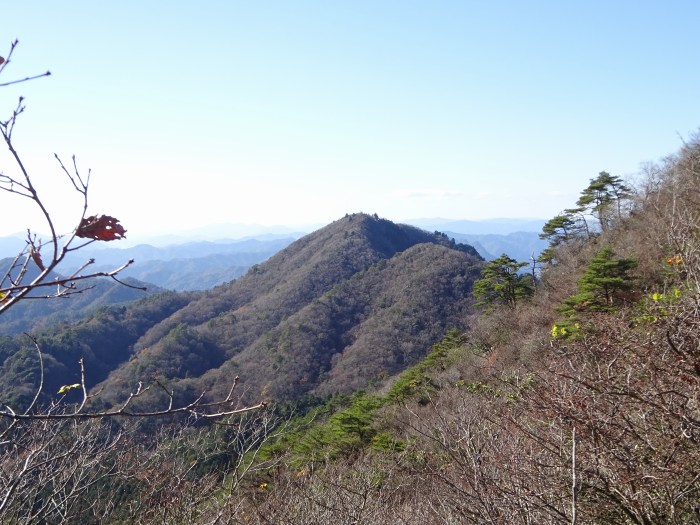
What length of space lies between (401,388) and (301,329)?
2424 centimetres

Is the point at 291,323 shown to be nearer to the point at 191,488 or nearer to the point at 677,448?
the point at 191,488

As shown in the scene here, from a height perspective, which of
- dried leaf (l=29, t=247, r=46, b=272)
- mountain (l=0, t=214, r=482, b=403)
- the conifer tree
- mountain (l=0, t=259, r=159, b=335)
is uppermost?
dried leaf (l=29, t=247, r=46, b=272)

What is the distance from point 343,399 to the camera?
2445cm

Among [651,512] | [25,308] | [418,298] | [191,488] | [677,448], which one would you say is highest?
[677,448]

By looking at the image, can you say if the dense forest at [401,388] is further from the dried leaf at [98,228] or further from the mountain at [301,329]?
the dried leaf at [98,228]

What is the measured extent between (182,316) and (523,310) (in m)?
41.8

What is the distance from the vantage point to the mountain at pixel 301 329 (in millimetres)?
33781

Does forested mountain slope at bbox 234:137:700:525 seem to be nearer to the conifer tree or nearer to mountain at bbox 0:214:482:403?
the conifer tree

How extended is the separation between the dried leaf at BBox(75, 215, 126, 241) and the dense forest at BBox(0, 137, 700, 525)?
0.44 m

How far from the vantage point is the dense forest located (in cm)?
280

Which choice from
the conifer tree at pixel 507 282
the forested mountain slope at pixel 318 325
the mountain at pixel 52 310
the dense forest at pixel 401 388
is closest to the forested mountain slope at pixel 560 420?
the dense forest at pixel 401 388

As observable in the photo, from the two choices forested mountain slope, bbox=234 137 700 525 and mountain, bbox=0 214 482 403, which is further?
mountain, bbox=0 214 482 403

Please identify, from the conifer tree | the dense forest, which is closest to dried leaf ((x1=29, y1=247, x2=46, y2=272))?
the dense forest

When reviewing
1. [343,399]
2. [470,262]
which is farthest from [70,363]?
[470,262]
